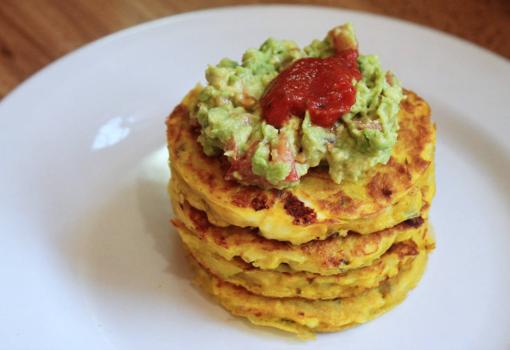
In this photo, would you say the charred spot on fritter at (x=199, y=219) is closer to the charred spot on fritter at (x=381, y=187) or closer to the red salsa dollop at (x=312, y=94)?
the red salsa dollop at (x=312, y=94)

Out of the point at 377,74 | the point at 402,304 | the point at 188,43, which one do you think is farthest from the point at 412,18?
the point at 402,304

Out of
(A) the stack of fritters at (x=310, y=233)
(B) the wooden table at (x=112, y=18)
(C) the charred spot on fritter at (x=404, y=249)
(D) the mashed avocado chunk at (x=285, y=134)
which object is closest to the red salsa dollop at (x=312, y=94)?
(D) the mashed avocado chunk at (x=285, y=134)

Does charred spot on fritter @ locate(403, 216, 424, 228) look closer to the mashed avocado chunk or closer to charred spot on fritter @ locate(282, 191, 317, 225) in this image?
the mashed avocado chunk

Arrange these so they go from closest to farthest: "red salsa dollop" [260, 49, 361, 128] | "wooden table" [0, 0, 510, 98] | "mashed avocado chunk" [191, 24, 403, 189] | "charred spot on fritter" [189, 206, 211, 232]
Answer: "mashed avocado chunk" [191, 24, 403, 189] → "red salsa dollop" [260, 49, 361, 128] → "charred spot on fritter" [189, 206, 211, 232] → "wooden table" [0, 0, 510, 98]

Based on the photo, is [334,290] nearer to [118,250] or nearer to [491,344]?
[491,344]

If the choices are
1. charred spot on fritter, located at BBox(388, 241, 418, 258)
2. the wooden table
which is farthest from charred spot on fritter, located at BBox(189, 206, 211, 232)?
the wooden table

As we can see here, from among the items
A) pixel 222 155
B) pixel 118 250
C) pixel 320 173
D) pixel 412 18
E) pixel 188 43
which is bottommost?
pixel 118 250
